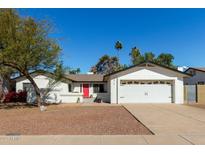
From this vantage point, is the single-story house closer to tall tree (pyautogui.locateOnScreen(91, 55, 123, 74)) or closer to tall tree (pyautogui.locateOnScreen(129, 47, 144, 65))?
tall tree (pyautogui.locateOnScreen(129, 47, 144, 65))

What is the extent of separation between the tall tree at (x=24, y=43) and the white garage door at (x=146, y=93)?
337 inches

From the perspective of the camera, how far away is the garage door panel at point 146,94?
2262cm

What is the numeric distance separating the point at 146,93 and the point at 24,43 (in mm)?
12989

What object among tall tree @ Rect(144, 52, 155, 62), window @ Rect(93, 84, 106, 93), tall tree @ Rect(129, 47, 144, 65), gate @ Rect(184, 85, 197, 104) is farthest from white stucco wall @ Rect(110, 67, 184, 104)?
tall tree @ Rect(144, 52, 155, 62)

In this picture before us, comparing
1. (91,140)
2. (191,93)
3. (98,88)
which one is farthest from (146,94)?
(91,140)

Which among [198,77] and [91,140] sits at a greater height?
[198,77]

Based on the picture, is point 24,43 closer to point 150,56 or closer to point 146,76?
point 146,76

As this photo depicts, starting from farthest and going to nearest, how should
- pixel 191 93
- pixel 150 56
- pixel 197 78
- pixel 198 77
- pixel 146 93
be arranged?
pixel 150 56 < pixel 197 78 < pixel 198 77 < pixel 191 93 < pixel 146 93

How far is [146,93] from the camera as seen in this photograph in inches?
894

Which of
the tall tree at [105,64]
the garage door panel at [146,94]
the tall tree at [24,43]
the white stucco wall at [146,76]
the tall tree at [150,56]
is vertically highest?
the tall tree at [150,56]

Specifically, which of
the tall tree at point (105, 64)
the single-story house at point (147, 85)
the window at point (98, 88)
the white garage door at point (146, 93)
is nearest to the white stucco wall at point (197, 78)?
the single-story house at point (147, 85)

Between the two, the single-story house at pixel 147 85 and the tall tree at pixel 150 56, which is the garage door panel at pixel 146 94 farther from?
the tall tree at pixel 150 56

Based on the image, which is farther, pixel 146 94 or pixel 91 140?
pixel 146 94
